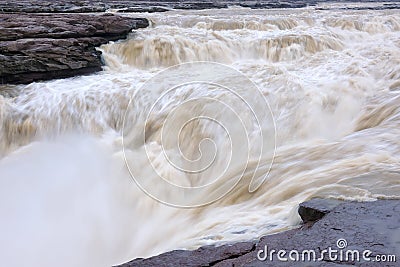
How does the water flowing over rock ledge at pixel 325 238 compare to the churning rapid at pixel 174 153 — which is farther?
the churning rapid at pixel 174 153

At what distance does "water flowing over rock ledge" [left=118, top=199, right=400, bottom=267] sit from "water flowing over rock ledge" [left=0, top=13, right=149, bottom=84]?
634cm

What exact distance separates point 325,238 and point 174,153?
3.47m

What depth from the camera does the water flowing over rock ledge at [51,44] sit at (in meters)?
8.25

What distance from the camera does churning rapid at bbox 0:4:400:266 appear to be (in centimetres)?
427

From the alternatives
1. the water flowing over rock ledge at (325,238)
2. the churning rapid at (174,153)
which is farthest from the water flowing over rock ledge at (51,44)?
the water flowing over rock ledge at (325,238)

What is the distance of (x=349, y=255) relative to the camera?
2.52 metres

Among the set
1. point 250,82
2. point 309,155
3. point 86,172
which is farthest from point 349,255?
point 250,82

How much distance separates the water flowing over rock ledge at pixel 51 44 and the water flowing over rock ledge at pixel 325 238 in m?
6.34

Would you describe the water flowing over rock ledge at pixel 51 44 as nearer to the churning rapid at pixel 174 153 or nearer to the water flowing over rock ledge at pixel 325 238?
the churning rapid at pixel 174 153

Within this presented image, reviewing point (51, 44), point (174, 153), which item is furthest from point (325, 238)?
point (51, 44)

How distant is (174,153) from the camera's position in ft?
19.7

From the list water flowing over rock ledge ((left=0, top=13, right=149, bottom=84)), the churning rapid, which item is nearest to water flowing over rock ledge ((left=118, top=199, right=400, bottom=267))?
the churning rapid

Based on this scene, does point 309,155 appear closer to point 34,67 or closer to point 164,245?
point 164,245

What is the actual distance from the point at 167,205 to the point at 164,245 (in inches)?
38.3
